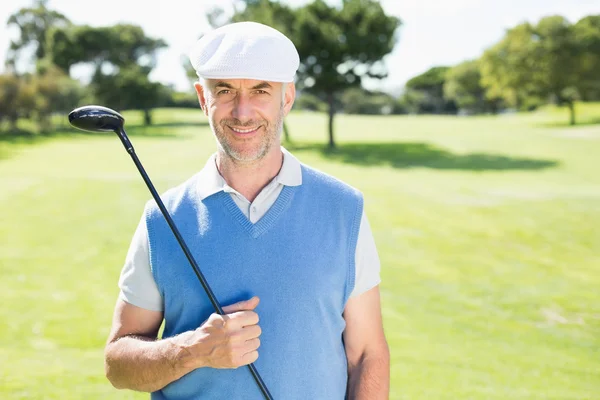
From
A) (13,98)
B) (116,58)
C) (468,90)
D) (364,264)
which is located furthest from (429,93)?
(364,264)

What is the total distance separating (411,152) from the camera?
2606 centimetres

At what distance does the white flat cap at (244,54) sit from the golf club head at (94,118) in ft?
0.81

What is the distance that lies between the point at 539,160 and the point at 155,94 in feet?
97.5

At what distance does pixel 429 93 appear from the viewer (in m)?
65.4

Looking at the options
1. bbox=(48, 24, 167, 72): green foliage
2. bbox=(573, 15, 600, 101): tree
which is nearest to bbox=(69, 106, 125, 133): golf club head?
bbox=(573, 15, 600, 101): tree

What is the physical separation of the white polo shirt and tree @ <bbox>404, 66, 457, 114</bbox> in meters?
58.3

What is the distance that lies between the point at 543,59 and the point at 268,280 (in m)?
34.3

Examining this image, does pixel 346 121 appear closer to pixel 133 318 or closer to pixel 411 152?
pixel 411 152

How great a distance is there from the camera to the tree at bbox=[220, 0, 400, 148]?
25203 mm

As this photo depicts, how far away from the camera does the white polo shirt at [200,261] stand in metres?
1.60

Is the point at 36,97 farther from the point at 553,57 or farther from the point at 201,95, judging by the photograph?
the point at 201,95

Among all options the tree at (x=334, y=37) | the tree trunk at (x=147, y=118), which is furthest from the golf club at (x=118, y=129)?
the tree trunk at (x=147, y=118)

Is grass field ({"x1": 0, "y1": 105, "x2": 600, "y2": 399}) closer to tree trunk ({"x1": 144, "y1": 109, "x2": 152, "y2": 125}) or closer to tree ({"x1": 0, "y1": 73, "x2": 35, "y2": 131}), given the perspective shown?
tree ({"x1": 0, "y1": 73, "x2": 35, "y2": 131})

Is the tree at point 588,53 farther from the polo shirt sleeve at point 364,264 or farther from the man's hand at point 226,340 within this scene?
the man's hand at point 226,340
